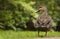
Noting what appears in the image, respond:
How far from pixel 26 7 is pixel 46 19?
330 centimetres

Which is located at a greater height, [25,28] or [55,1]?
[55,1]

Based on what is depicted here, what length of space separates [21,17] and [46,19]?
387 centimetres

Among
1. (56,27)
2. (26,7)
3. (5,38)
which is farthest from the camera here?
(56,27)

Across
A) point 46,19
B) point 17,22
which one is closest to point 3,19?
point 17,22

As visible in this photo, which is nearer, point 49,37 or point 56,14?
point 49,37

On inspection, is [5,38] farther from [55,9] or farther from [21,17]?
[55,9]

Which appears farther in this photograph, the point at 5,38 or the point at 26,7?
the point at 26,7

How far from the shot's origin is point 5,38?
8578mm

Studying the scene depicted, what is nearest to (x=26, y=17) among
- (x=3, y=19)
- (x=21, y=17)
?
(x=21, y=17)

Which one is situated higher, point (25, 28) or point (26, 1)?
point (26, 1)

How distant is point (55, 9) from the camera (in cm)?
1374

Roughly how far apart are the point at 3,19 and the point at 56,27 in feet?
8.03

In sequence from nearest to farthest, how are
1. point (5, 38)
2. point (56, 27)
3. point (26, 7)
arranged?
point (5, 38)
point (26, 7)
point (56, 27)

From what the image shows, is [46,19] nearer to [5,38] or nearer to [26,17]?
[5,38]
